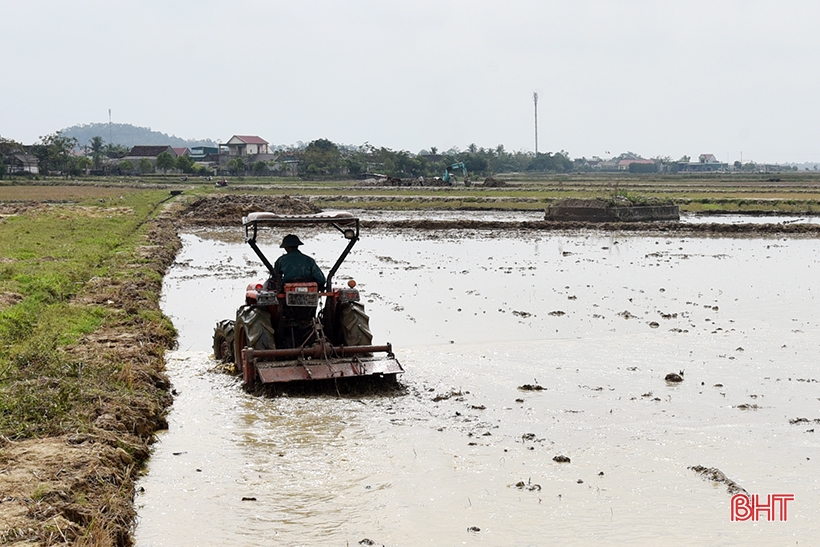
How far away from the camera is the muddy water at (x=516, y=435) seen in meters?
6.63

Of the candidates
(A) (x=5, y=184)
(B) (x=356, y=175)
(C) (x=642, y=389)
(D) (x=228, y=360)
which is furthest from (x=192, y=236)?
(B) (x=356, y=175)

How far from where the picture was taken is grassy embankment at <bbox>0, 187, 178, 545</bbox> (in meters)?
6.17

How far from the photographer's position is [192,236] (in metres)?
35.2

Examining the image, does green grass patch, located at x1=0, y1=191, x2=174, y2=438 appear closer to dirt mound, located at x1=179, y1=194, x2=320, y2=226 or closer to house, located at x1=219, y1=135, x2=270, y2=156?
dirt mound, located at x1=179, y1=194, x2=320, y2=226

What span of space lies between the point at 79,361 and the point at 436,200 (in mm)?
49564

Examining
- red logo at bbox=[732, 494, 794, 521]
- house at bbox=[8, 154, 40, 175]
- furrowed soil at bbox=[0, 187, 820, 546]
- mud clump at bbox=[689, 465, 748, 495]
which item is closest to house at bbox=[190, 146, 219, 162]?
house at bbox=[8, 154, 40, 175]

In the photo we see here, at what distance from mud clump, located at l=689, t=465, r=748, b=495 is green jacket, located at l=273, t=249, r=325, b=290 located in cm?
499

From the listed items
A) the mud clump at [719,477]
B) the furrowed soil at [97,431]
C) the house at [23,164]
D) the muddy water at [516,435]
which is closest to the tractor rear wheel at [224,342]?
the muddy water at [516,435]

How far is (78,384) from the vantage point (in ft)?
29.2

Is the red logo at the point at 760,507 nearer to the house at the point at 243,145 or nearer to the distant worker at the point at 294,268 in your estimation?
the distant worker at the point at 294,268

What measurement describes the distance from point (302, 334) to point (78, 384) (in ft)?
9.10

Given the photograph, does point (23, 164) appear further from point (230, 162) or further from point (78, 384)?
point (78, 384)

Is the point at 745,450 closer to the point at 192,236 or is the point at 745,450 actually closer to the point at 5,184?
the point at 192,236

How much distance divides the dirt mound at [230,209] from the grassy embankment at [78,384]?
21421 mm
